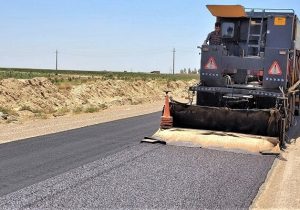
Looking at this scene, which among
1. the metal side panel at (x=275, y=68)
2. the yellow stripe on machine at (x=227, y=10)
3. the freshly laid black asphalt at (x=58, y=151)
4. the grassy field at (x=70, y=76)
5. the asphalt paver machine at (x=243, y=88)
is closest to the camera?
the freshly laid black asphalt at (x=58, y=151)

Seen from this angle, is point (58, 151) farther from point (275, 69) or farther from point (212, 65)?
point (275, 69)

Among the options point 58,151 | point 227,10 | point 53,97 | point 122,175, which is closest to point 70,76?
point 53,97

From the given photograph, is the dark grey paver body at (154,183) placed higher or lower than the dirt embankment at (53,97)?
higher

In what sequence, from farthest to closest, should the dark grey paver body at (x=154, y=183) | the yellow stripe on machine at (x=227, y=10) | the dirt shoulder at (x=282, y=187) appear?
the yellow stripe on machine at (x=227, y=10), the dirt shoulder at (x=282, y=187), the dark grey paver body at (x=154, y=183)

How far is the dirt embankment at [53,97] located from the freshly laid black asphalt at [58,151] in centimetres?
554

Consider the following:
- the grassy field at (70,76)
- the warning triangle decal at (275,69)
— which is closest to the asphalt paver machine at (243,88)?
the warning triangle decal at (275,69)

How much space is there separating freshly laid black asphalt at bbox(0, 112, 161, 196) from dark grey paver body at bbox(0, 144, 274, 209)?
37 cm

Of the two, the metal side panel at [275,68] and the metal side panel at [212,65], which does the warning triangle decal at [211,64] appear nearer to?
the metal side panel at [212,65]

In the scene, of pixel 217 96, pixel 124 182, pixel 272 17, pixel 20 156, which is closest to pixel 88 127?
pixel 217 96

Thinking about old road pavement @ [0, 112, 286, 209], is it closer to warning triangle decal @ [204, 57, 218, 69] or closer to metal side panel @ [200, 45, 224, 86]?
metal side panel @ [200, 45, 224, 86]

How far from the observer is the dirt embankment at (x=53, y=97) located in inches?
822

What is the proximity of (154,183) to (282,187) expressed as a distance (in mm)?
2089

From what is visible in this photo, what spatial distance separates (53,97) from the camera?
92.0 ft

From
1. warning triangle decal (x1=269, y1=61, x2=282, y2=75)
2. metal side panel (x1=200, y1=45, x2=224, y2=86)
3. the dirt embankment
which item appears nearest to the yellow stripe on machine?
metal side panel (x1=200, y1=45, x2=224, y2=86)
